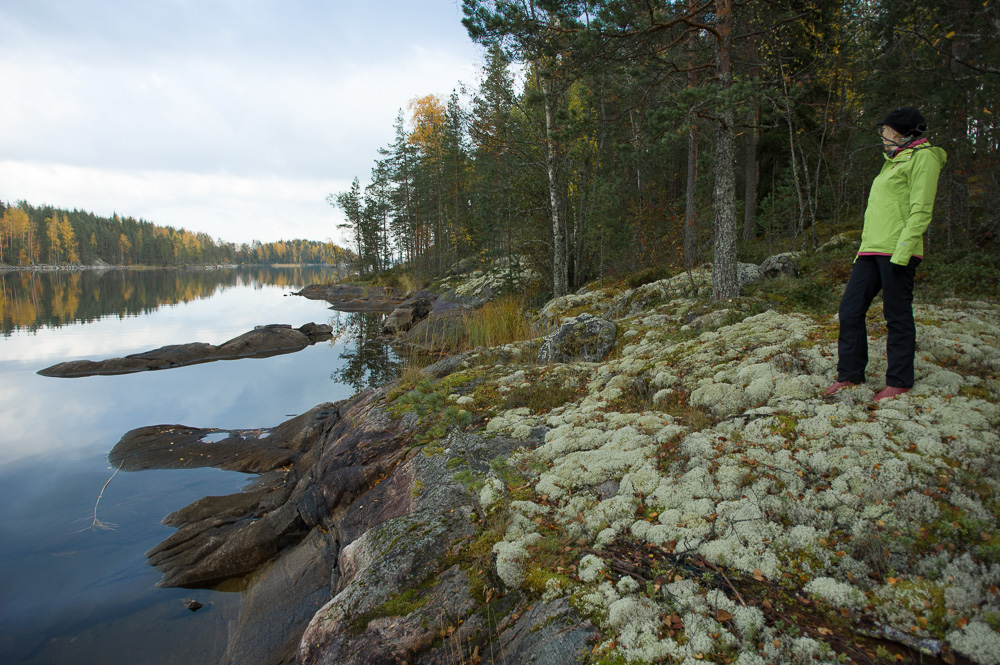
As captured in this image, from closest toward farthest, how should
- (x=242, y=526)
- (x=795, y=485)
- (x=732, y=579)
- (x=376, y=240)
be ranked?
(x=732, y=579)
(x=795, y=485)
(x=242, y=526)
(x=376, y=240)

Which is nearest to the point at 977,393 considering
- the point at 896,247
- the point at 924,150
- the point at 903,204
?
the point at 896,247

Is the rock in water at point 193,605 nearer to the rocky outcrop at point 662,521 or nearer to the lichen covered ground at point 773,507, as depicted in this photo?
the rocky outcrop at point 662,521

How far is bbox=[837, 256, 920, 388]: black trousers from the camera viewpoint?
12.4ft

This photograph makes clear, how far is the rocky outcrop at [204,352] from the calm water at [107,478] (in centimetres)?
77

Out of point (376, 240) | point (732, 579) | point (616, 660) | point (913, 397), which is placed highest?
point (376, 240)

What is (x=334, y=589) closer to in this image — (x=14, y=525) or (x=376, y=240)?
(x=14, y=525)

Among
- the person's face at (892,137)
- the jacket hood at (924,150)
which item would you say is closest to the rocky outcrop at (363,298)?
the person's face at (892,137)

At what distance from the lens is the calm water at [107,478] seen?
201 inches

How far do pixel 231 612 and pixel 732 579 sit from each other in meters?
5.45

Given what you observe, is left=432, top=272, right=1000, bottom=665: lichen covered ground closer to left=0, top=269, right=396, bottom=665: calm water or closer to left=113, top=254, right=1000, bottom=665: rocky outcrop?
left=113, top=254, right=1000, bottom=665: rocky outcrop

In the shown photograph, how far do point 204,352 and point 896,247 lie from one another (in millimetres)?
22134

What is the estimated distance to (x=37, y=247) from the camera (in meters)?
95.1

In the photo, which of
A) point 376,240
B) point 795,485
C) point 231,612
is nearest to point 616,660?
point 795,485

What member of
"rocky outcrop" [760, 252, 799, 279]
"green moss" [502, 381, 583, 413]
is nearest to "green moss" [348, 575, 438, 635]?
"green moss" [502, 381, 583, 413]
